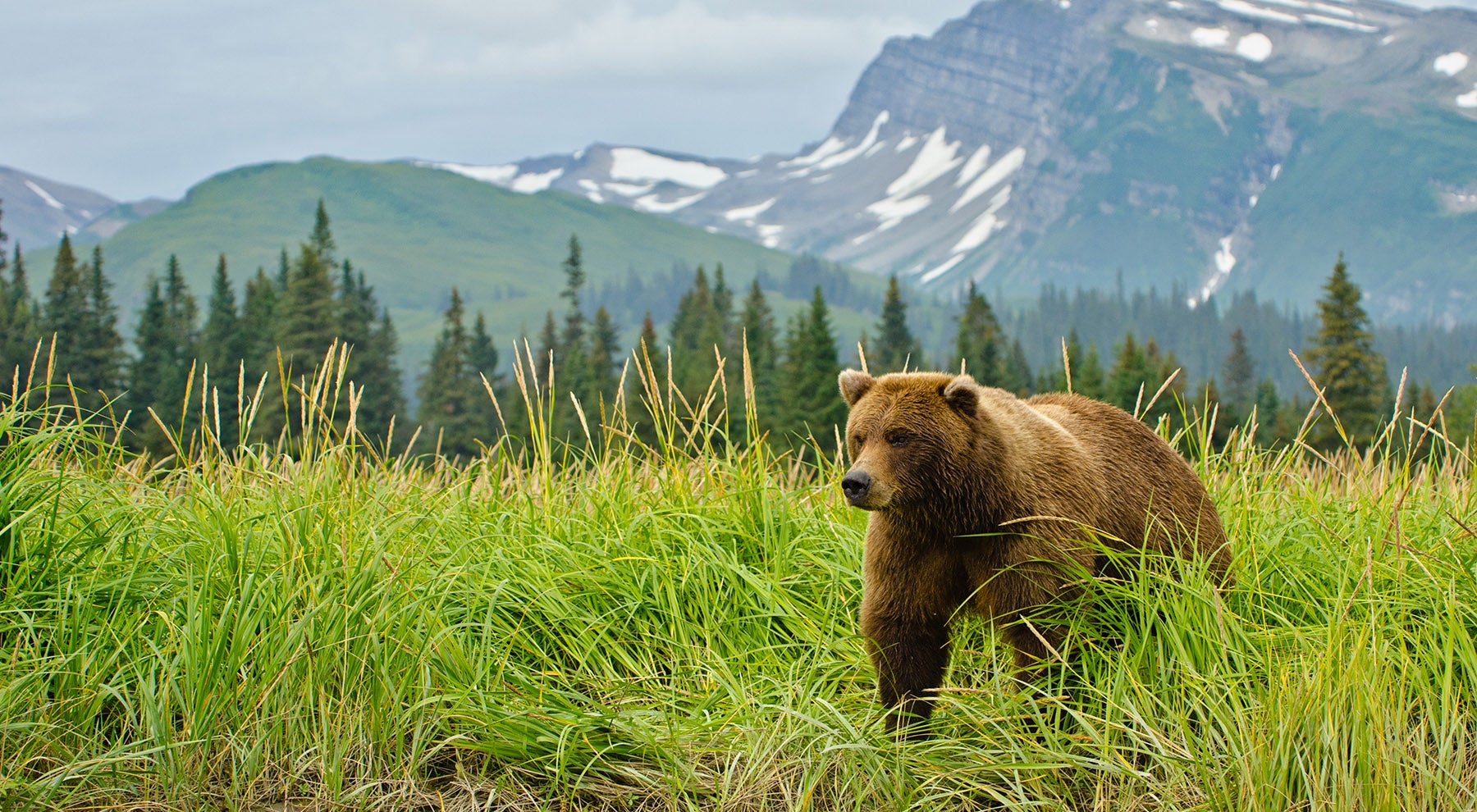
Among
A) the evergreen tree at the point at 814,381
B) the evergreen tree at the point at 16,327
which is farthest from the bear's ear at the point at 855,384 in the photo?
the evergreen tree at the point at 16,327

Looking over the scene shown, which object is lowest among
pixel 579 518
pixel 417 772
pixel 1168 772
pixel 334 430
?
pixel 417 772

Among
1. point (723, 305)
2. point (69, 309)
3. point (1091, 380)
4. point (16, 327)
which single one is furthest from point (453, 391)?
point (1091, 380)

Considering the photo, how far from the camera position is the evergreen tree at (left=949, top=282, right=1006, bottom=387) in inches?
3465

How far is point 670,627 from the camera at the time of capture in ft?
17.4

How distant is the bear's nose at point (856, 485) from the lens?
14.2 ft

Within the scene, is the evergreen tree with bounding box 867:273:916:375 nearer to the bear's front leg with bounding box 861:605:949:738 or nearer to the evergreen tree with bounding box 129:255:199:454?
the evergreen tree with bounding box 129:255:199:454

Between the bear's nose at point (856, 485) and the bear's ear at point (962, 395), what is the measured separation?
1.87 feet

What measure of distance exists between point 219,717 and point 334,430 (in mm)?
2129

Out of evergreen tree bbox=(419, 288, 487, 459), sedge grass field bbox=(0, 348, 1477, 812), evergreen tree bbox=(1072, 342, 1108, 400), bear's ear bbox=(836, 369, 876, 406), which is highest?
bear's ear bbox=(836, 369, 876, 406)

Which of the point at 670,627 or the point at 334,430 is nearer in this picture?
the point at 670,627

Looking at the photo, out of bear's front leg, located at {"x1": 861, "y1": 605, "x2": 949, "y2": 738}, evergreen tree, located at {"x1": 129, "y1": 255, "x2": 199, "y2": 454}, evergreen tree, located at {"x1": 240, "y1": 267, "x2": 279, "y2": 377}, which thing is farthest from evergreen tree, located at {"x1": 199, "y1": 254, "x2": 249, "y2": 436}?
bear's front leg, located at {"x1": 861, "y1": 605, "x2": 949, "y2": 738}

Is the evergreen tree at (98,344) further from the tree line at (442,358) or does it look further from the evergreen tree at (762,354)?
the evergreen tree at (762,354)

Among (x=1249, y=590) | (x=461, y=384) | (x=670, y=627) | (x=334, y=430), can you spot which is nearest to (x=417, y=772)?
(x=670, y=627)

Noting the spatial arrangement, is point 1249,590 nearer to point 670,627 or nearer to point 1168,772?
point 1168,772
